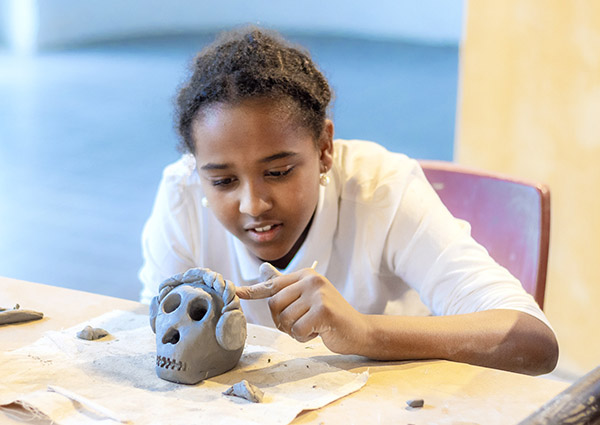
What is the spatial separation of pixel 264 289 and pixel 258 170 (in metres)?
0.25

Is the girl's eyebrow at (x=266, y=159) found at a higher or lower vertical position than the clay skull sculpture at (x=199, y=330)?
higher

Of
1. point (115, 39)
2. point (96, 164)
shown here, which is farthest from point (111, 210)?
point (115, 39)

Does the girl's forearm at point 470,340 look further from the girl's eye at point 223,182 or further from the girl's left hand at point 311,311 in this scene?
the girl's eye at point 223,182

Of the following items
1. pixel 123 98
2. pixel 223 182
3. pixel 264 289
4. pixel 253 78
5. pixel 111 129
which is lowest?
pixel 111 129

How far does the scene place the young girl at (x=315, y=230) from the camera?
4.06ft

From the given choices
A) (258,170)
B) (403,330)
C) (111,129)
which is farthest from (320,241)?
(111,129)

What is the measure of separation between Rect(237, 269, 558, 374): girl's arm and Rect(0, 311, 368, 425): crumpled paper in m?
0.06

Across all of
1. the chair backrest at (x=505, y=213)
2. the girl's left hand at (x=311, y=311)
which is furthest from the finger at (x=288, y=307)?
the chair backrest at (x=505, y=213)

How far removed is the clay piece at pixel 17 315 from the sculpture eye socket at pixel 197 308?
1.13 ft

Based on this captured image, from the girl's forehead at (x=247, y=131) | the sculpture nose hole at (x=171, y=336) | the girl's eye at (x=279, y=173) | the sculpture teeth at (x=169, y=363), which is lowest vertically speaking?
the sculpture teeth at (x=169, y=363)

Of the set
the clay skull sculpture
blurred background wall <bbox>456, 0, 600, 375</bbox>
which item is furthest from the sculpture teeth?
blurred background wall <bbox>456, 0, 600, 375</bbox>

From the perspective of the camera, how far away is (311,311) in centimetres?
117

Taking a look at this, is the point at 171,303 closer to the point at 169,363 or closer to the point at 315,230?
the point at 169,363

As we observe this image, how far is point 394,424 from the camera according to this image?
101 centimetres
